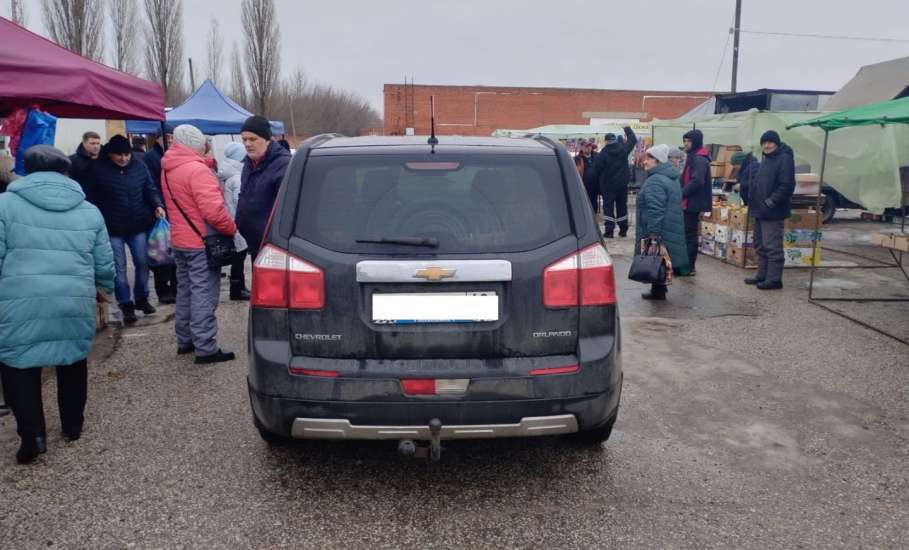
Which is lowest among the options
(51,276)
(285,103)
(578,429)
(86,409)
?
(86,409)

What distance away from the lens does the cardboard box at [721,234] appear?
11086mm

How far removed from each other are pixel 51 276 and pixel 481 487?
2.53m

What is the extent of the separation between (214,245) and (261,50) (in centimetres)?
3056

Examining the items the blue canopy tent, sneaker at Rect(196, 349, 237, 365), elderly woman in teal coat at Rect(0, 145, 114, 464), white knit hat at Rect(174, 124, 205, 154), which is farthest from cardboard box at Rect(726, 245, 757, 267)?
elderly woman in teal coat at Rect(0, 145, 114, 464)

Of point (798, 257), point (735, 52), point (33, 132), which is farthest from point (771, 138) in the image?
point (735, 52)

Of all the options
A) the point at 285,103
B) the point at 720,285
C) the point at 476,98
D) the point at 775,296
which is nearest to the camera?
the point at 775,296

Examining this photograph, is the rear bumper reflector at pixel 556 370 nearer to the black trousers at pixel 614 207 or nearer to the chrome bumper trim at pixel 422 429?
the chrome bumper trim at pixel 422 429

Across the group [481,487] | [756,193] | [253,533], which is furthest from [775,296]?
[253,533]

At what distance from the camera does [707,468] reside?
3.88 meters

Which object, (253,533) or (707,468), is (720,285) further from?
(253,533)

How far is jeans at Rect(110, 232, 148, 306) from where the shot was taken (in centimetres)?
725

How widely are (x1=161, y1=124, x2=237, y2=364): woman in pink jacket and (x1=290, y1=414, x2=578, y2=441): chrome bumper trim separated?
278cm

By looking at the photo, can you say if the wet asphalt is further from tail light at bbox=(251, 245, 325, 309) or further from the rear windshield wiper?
the rear windshield wiper

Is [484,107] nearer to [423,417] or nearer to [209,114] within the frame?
[209,114]
